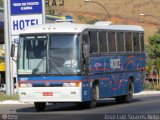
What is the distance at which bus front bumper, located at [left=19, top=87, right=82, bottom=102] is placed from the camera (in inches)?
948

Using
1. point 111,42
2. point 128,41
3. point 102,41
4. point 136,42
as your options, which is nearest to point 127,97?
point 128,41

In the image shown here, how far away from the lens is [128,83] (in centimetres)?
2981

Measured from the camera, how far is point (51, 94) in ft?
79.4

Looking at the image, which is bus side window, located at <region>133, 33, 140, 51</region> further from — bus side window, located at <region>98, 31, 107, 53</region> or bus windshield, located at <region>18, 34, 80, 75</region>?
bus windshield, located at <region>18, 34, 80, 75</region>

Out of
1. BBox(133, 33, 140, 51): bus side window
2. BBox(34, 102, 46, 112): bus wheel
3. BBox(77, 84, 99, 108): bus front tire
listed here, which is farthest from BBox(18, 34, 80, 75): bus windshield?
BBox(133, 33, 140, 51): bus side window

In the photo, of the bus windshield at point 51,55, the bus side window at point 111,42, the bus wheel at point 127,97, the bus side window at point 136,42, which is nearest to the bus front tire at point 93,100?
the bus windshield at point 51,55

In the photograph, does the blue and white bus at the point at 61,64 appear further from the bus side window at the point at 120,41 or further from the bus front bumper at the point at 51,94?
the bus side window at the point at 120,41

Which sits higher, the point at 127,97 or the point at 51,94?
the point at 51,94

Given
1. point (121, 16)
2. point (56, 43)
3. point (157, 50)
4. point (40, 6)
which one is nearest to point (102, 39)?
point (56, 43)

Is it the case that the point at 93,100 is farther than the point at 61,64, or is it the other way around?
the point at 93,100

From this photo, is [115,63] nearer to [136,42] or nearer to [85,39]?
[136,42]

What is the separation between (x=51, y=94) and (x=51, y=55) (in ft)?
4.63

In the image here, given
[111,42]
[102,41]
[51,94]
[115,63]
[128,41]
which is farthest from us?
[128,41]

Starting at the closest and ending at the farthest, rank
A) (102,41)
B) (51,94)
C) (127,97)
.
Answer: (51,94) → (102,41) → (127,97)
